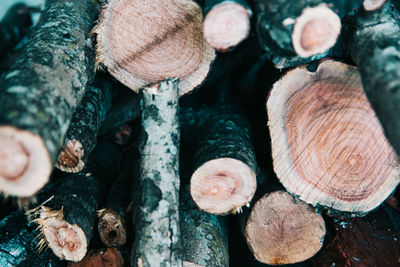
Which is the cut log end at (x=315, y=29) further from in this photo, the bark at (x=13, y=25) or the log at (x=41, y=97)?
the bark at (x=13, y=25)

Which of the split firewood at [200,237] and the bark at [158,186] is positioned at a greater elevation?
the bark at [158,186]

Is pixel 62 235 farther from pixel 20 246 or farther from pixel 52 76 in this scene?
pixel 52 76

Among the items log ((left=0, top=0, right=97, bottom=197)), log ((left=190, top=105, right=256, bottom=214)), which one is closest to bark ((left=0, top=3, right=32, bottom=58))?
log ((left=0, top=0, right=97, bottom=197))

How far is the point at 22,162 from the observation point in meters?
1.09

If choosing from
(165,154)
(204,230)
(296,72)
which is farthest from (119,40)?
(204,230)

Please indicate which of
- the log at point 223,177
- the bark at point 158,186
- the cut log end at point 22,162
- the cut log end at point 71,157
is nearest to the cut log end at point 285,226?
the log at point 223,177

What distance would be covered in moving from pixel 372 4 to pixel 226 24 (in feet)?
2.19

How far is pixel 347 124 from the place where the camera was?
150cm

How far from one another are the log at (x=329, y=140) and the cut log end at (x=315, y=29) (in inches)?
10.3

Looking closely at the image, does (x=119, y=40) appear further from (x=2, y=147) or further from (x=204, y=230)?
(x=204, y=230)

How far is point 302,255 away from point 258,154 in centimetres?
70

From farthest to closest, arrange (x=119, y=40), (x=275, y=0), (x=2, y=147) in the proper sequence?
(x=119, y=40)
(x=275, y=0)
(x=2, y=147)

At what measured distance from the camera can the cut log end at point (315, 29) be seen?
1.21 metres

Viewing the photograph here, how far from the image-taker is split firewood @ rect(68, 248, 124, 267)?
1575 mm
